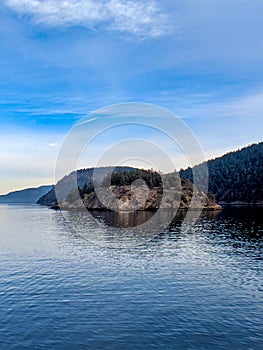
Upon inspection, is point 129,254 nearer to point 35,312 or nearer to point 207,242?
point 207,242

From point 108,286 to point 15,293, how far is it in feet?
38.8

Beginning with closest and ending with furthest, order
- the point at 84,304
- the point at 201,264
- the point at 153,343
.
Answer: the point at 153,343, the point at 84,304, the point at 201,264

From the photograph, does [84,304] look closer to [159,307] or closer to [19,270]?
[159,307]

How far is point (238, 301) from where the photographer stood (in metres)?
40.7

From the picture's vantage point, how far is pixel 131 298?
4184cm

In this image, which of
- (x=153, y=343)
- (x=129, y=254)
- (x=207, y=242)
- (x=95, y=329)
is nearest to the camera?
(x=153, y=343)

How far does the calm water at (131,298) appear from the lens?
31.0 meters

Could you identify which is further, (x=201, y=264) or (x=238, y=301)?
(x=201, y=264)

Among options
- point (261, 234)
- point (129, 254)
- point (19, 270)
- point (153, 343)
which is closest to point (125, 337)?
point (153, 343)

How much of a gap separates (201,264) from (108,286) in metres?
21.0

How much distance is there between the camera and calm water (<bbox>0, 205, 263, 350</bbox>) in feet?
102

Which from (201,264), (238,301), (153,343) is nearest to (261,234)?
(201,264)

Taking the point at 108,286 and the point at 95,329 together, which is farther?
the point at 108,286

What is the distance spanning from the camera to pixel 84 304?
3962cm
